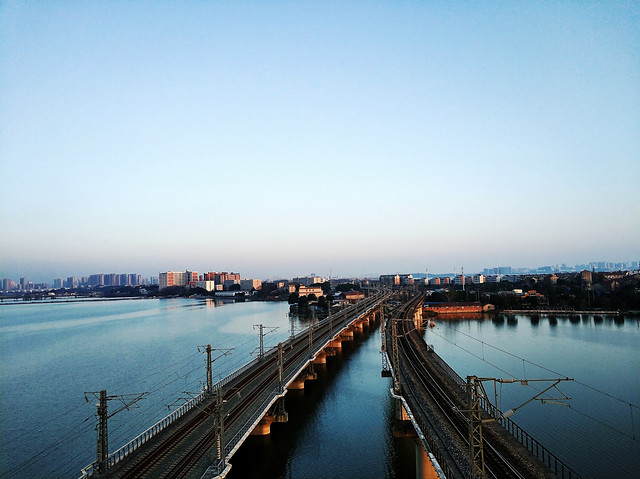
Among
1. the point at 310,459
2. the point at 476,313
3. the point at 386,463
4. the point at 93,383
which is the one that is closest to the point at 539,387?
the point at 386,463

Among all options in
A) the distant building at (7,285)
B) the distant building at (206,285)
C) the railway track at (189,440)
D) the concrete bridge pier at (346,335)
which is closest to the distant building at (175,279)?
the distant building at (206,285)

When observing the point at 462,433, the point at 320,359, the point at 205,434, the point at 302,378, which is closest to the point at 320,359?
the point at 320,359

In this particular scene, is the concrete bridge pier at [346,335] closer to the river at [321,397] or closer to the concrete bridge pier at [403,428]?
the river at [321,397]

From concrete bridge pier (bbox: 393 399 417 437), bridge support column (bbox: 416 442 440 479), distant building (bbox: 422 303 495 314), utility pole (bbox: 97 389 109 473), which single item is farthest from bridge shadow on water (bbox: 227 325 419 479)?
distant building (bbox: 422 303 495 314)

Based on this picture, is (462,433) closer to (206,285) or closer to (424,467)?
(424,467)

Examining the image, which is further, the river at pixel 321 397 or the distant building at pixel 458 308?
the distant building at pixel 458 308

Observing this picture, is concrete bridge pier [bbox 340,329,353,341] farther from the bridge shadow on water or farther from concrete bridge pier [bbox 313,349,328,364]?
the bridge shadow on water
